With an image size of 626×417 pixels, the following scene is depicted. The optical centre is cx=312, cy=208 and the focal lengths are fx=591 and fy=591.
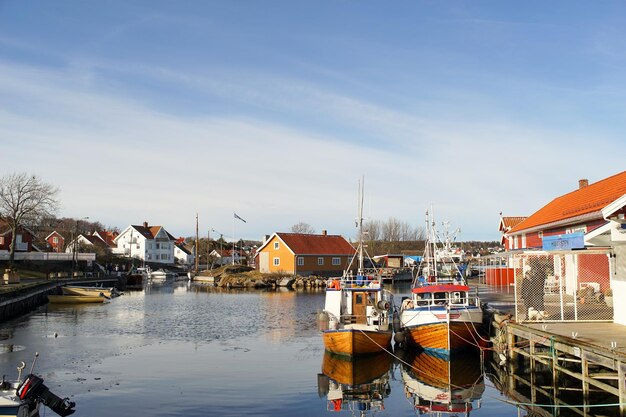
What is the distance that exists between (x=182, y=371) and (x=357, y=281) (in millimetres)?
8914

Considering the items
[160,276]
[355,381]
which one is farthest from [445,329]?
[160,276]

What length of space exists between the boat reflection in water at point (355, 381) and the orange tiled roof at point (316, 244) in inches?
2283

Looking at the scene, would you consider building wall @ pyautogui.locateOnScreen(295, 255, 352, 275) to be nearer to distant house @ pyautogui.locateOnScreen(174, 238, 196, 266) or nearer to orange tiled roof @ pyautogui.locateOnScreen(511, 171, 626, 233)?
orange tiled roof @ pyautogui.locateOnScreen(511, 171, 626, 233)

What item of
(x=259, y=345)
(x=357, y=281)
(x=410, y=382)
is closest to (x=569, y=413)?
(x=410, y=382)

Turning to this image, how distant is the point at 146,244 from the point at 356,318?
4137 inches

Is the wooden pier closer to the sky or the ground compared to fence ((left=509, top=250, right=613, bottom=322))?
closer to the ground

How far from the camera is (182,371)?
74.1ft

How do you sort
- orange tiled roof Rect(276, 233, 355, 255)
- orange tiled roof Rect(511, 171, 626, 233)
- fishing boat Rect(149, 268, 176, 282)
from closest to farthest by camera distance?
1. orange tiled roof Rect(511, 171, 626, 233)
2. orange tiled roof Rect(276, 233, 355, 255)
3. fishing boat Rect(149, 268, 176, 282)

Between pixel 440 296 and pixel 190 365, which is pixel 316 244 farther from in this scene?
pixel 190 365

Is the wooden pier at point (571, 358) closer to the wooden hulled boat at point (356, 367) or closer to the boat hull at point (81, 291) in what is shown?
the wooden hulled boat at point (356, 367)

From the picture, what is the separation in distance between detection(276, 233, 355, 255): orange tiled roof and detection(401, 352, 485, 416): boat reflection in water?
5880cm

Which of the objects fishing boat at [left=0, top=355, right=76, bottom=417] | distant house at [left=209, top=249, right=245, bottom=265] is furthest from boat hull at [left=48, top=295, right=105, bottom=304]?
distant house at [left=209, top=249, right=245, bottom=265]

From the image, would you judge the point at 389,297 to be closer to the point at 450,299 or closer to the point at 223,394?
the point at 450,299

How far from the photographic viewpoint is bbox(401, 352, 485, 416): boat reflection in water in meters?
18.4
